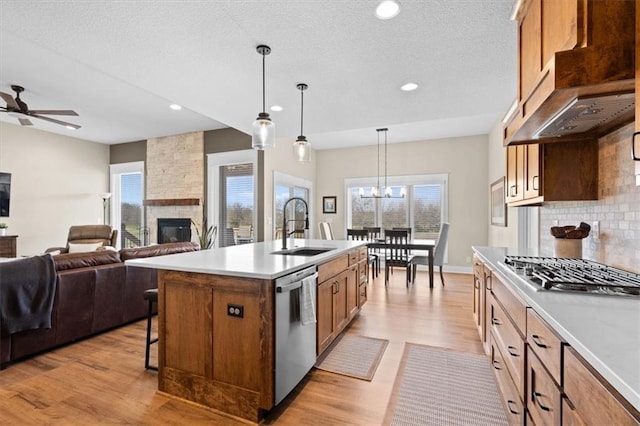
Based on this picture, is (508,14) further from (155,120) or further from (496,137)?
(155,120)

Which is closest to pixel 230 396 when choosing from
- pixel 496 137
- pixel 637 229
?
pixel 637 229

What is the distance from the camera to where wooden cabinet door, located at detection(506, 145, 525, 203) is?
100 inches

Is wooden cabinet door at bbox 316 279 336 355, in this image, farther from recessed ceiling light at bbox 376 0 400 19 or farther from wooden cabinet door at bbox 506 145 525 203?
recessed ceiling light at bbox 376 0 400 19

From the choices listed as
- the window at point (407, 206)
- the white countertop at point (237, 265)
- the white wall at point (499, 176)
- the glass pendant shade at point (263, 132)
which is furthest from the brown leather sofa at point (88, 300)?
the window at point (407, 206)

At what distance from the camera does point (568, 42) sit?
1180 mm

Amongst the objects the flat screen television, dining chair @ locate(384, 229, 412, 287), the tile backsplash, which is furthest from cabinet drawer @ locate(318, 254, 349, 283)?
the flat screen television

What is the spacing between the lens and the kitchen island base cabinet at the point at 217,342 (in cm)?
176

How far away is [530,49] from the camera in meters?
1.66

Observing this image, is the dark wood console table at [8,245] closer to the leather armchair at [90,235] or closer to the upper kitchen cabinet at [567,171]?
the leather armchair at [90,235]

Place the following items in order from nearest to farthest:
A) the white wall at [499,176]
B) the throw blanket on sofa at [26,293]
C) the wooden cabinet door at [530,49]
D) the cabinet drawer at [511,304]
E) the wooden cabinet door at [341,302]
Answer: the cabinet drawer at [511,304] < the wooden cabinet door at [530,49] < the throw blanket on sofa at [26,293] < the wooden cabinet door at [341,302] < the white wall at [499,176]

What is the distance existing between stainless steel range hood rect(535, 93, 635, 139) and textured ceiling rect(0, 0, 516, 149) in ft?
2.66

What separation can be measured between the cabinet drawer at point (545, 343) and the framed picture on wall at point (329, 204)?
6.39 meters

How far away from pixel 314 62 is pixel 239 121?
6.19ft

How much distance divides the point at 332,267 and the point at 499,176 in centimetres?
391
